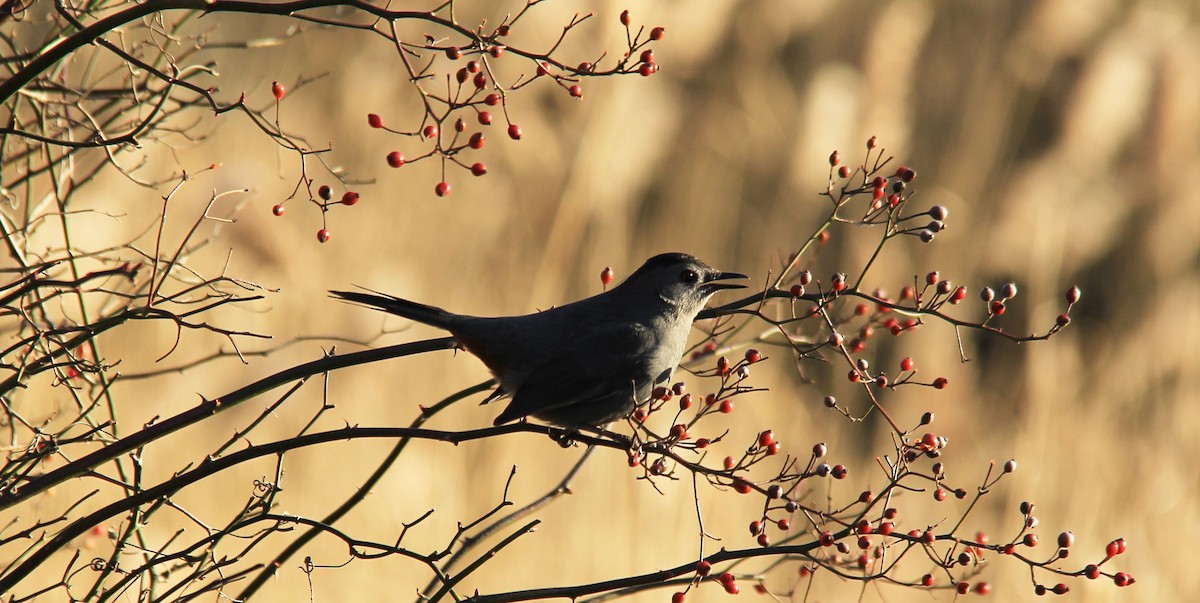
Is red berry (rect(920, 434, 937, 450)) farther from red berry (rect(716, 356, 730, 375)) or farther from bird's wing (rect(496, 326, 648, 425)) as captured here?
bird's wing (rect(496, 326, 648, 425))

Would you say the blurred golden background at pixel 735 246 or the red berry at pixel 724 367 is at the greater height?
the blurred golden background at pixel 735 246

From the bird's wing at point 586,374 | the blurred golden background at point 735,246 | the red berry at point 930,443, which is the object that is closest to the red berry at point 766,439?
the red berry at point 930,443

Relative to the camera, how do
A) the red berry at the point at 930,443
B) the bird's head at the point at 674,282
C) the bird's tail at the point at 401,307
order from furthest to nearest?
the bird's head at the point at 674,282 → the bird's tail at the point at 401,307 → the red berry at the point at 930,443

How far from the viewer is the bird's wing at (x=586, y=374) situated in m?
3.15

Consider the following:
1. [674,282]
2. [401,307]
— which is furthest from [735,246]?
[401,307]

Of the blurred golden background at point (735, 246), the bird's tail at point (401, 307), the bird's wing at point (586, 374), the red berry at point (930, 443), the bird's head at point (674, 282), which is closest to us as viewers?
the red berry at point (930, 443)

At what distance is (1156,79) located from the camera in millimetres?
6520

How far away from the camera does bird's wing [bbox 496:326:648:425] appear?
3152 mm

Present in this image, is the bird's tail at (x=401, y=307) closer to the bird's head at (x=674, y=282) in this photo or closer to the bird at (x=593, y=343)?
the bird at (x=593, y=343)

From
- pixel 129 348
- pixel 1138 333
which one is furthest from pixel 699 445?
pixel 1138 333

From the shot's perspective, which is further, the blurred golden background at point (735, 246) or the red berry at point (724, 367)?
the blurred golden background at point (735, 246)

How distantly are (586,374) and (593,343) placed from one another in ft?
0.49

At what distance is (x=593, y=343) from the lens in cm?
339

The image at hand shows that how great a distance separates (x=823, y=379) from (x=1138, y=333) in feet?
6.10
